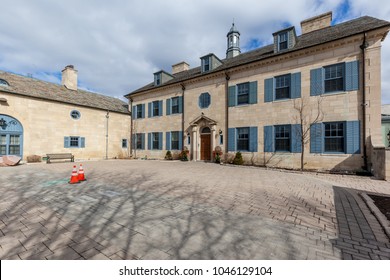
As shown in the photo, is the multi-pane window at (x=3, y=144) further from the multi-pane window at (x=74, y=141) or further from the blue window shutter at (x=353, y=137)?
the blue window shutter at (x=353, y=137)

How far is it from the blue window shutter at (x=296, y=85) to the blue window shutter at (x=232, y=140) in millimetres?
4733

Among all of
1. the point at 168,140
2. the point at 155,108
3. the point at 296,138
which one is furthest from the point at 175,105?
the point at 296,138

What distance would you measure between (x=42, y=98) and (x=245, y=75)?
57.1 ft

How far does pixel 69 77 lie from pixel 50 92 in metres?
3.68

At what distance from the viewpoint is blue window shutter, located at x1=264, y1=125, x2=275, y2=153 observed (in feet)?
40.8

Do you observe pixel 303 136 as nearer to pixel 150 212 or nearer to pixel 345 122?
pixel 345 122

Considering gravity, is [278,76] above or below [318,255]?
above

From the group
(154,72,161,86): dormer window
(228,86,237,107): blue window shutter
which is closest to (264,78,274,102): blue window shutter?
(228,86,237,107): blue window shutter

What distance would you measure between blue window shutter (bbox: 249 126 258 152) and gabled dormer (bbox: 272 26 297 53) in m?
6.05

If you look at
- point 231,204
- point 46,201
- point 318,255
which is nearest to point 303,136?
point 231,204

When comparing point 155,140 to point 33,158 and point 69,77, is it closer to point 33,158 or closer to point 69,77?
point 33,158

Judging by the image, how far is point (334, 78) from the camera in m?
10.7

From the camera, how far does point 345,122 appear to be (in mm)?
10227

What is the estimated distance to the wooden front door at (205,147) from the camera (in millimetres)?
15844
